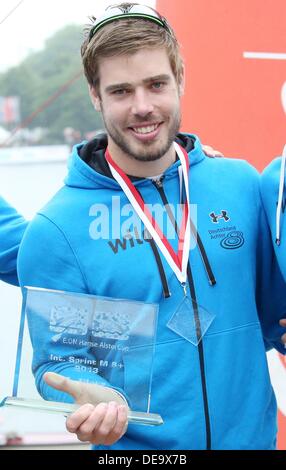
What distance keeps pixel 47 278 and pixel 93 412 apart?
43 cm

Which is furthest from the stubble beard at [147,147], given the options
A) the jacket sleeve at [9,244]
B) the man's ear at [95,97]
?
the jacket sleeve at [9,244]

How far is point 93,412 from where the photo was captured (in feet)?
6.46

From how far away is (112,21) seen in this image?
2.31m

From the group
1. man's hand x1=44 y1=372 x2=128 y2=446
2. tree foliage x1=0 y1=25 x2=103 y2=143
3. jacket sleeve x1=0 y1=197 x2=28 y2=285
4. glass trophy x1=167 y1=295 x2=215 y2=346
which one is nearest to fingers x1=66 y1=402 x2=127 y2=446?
man's hand x1=44 y1=372 x2=128 y2=446

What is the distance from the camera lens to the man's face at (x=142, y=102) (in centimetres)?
223

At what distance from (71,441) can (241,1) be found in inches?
134

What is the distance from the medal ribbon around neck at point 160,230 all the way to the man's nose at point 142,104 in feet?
0.64

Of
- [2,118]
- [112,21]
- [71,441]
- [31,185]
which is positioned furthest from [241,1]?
[2,118]

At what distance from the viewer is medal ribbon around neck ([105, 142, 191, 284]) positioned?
2234mm

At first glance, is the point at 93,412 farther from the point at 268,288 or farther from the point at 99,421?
the point at 268,288

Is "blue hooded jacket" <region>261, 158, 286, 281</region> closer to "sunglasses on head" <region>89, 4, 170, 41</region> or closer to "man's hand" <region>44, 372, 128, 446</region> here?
"sunglasses on head" <region>89, 4, 170, 41</region>

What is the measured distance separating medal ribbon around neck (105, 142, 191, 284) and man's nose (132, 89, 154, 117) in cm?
20

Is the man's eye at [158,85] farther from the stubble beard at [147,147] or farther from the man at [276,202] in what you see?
the man at [276,202]
